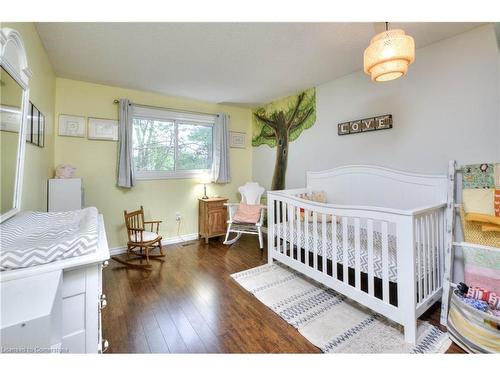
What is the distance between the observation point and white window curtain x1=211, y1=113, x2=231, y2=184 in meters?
3.74

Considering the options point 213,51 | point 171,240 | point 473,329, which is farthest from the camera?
point 171,240

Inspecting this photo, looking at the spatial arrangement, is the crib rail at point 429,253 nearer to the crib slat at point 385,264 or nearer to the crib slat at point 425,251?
the crib slat at point 425,251

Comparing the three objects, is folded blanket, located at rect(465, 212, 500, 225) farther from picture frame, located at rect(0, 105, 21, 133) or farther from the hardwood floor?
picture frame, located at rect(0, 105, 21, 133)

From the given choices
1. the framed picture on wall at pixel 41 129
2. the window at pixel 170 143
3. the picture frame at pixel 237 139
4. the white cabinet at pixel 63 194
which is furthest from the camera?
the picture frame at pixel 237 139

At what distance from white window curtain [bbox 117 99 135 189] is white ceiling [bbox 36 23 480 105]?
1.08 ft

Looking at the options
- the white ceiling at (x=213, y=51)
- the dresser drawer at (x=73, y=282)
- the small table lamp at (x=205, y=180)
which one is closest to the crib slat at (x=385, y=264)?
the white ceiling at (x=213, y=51)

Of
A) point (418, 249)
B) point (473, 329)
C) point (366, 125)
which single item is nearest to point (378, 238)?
point (418, 249)

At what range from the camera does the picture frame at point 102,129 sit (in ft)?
9.43

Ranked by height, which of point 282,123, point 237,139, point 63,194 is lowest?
point 63,194

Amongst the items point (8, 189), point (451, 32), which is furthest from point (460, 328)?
point (8, 189)

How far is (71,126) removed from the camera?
2746 mm

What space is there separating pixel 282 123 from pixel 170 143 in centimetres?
181

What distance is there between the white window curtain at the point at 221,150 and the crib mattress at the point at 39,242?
8.46 feet

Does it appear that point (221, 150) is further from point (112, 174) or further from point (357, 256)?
point (357, 256)
